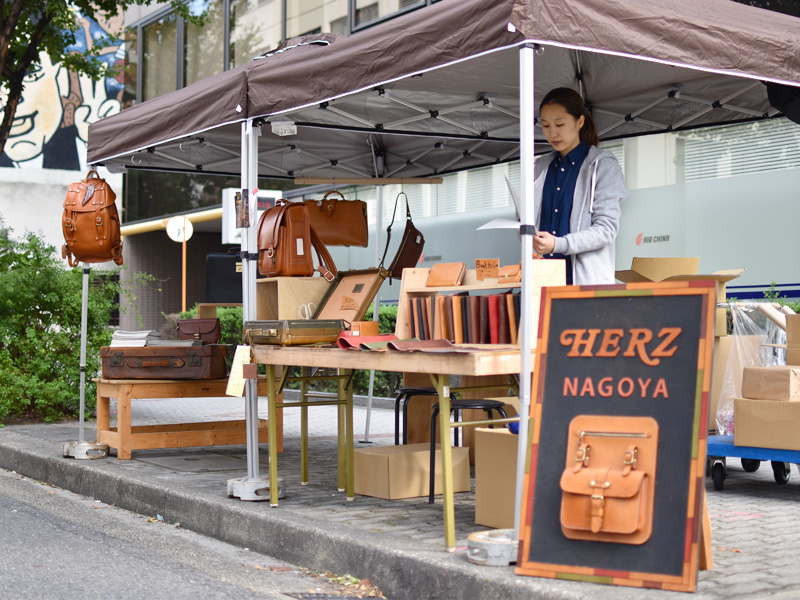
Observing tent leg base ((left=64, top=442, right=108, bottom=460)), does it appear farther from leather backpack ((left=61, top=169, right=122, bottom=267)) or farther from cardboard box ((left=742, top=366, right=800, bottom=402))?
cardboard box ((left=742, top=366, right=800, bottom=402))

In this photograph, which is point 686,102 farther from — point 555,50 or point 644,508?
point 644,508

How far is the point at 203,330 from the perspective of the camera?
796 cm

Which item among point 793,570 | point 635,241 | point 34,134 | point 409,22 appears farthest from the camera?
point 34,134

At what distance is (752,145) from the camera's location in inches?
396

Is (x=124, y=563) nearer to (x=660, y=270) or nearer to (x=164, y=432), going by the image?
(x=164, y=432)

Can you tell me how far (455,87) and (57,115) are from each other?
1095 inches

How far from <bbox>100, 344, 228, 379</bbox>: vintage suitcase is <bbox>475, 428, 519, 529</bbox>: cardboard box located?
323 cm

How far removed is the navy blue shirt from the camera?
539 centimetres

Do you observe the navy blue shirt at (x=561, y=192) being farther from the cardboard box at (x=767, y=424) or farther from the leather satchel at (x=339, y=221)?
the leather satchel at (x=339, y=221)

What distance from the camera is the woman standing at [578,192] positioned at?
5.20 m

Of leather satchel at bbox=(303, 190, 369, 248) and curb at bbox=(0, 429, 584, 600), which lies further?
leather satchel at bbox=(303, 190, 369, 248)

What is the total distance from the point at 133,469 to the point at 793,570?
4.80m

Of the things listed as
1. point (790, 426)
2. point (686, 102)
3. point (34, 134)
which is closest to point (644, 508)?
point (790, 426)

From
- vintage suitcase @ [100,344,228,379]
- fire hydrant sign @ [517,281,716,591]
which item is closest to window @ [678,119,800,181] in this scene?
vintage suitcase @ [100,344,228,379]
